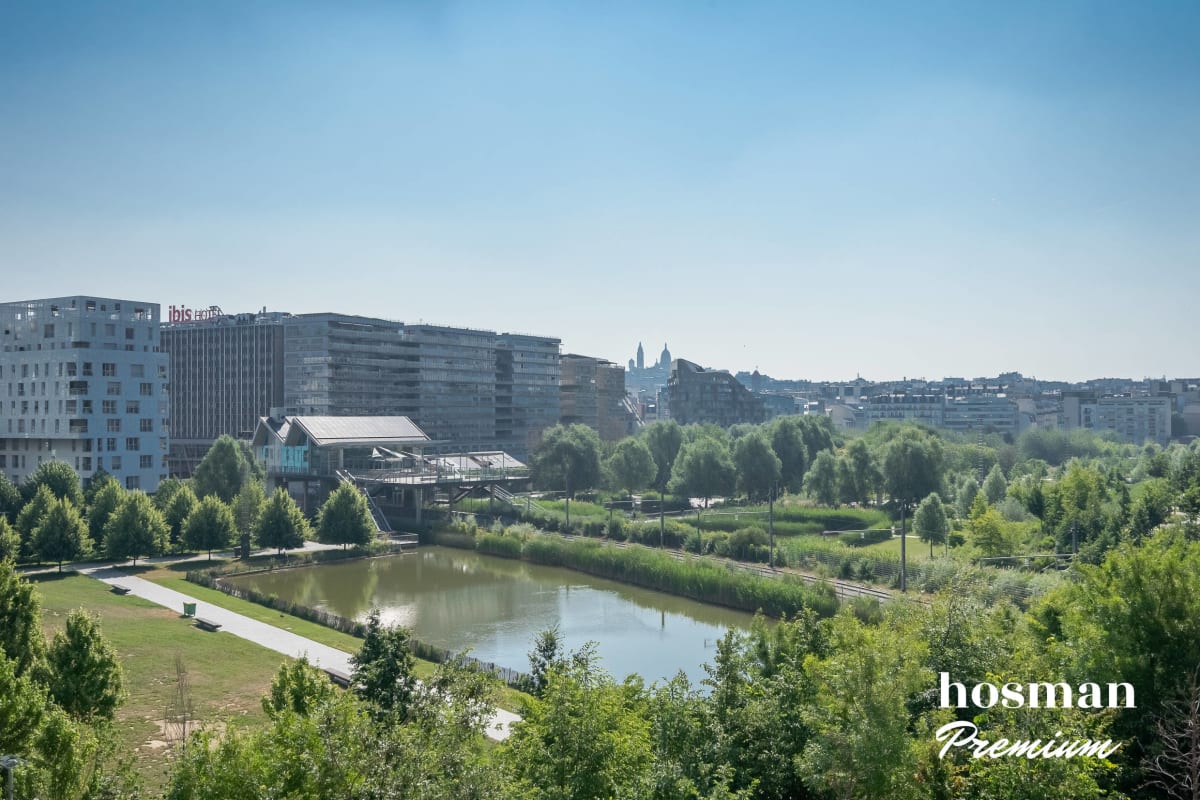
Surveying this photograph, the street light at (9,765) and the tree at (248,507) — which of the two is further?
the tree at (248,507)

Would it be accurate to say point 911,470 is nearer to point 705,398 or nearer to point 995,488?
point 995,488

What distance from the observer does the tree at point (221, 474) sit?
61594 mm

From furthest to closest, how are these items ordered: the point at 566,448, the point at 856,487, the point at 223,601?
the point at 566,448 → the point at 856,487 → the point at 223,601

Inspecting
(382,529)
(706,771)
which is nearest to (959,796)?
(706,771)

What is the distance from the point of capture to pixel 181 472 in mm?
103438

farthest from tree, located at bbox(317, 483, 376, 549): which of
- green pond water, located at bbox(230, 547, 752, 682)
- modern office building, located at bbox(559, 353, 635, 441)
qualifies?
modern office building, located at bbox(559, 353, 635, 441)

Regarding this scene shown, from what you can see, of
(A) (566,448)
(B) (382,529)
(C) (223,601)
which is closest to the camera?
(C) (223,601)

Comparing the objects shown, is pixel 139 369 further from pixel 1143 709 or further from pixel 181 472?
pixel 1143 709

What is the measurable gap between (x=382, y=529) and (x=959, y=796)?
177ft

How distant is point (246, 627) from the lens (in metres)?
35.6

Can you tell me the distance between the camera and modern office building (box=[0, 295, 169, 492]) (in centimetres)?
6394

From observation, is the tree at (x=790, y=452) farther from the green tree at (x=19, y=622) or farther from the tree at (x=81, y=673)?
the tree at (x=81, y=673)

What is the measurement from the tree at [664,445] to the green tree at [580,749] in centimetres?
7060

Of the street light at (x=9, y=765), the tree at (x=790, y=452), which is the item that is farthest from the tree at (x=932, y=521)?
the street light at (x=9, y=765)
